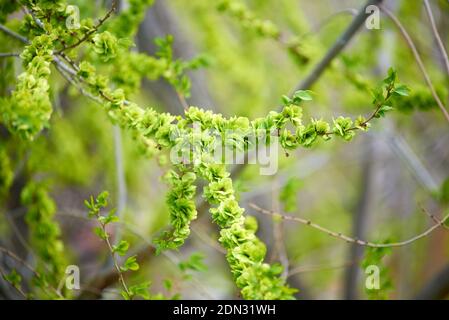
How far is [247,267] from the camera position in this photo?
108 centimetres

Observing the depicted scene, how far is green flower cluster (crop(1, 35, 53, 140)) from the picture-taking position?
3.04 feet

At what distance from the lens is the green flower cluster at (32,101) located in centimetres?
93

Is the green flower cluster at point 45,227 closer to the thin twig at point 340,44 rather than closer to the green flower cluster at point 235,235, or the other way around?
the green flower cluster at point 235,235

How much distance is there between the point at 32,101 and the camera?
0.97m

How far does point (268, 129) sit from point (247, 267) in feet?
1.15

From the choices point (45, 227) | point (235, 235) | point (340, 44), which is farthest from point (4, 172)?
point (340, 44)

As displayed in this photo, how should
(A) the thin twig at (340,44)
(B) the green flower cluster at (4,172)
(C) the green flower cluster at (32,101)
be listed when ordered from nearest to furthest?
(C) the green flower cluster at (32,101) < (A) the thin twig at (340,44) < (B) the green flower cluster at (4,172)

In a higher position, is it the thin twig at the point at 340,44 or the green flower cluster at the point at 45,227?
the thin twig at the point at 340,44

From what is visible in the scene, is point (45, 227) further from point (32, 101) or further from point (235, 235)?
point (235, 235)

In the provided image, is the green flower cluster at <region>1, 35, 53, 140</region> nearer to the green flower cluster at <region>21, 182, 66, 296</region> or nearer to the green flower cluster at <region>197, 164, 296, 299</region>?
the green flower cluster at <region>197, 164, 296, 299</region>

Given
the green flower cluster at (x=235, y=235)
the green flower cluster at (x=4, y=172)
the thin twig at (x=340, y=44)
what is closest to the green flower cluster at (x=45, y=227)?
the green flower cluster at (x=4, y=172)

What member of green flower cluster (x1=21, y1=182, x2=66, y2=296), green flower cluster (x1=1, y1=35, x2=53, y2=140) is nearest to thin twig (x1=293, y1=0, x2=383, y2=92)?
green flower cluster (x1=1, y1=35, x2=53, y2=140)
